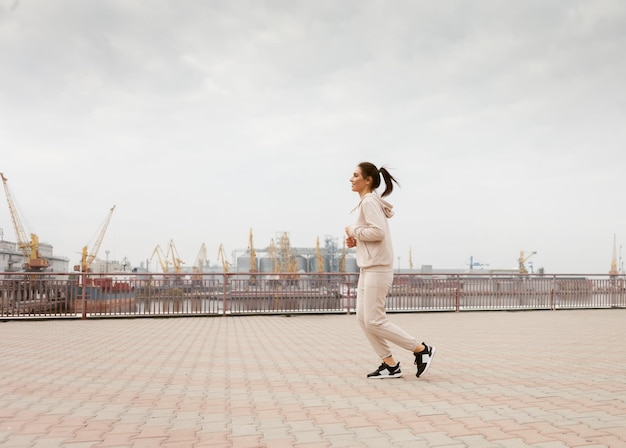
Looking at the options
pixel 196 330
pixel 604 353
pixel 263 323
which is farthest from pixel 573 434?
pixel 263 323

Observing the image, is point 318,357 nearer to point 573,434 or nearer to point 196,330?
point 573,434

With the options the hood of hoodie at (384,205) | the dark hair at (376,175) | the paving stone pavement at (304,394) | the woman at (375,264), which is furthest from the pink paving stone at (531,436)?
the dark hair at (376,175)

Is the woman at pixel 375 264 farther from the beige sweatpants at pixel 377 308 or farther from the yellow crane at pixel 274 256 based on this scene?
the yellow crane at pixel 274 256

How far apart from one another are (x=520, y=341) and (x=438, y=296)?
805cm

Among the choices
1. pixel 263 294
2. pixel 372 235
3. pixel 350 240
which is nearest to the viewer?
pixel 372 235

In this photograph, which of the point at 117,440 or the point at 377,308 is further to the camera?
the point at 377,308

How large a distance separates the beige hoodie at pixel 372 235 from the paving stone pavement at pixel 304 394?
1.11m

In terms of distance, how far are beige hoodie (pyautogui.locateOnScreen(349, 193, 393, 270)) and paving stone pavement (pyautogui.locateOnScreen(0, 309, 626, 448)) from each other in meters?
1.11

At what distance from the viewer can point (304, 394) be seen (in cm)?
463

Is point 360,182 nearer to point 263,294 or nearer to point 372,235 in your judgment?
point 372,235

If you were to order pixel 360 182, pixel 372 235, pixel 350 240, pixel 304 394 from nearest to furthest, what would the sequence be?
pixel 304 394
pixel 372 235
pixel 350 240
pixel 360 182

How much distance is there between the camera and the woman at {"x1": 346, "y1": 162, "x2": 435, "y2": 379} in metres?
5.04

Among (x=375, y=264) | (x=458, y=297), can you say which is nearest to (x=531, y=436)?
(x=375, y=264)

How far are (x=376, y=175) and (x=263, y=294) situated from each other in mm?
10615
